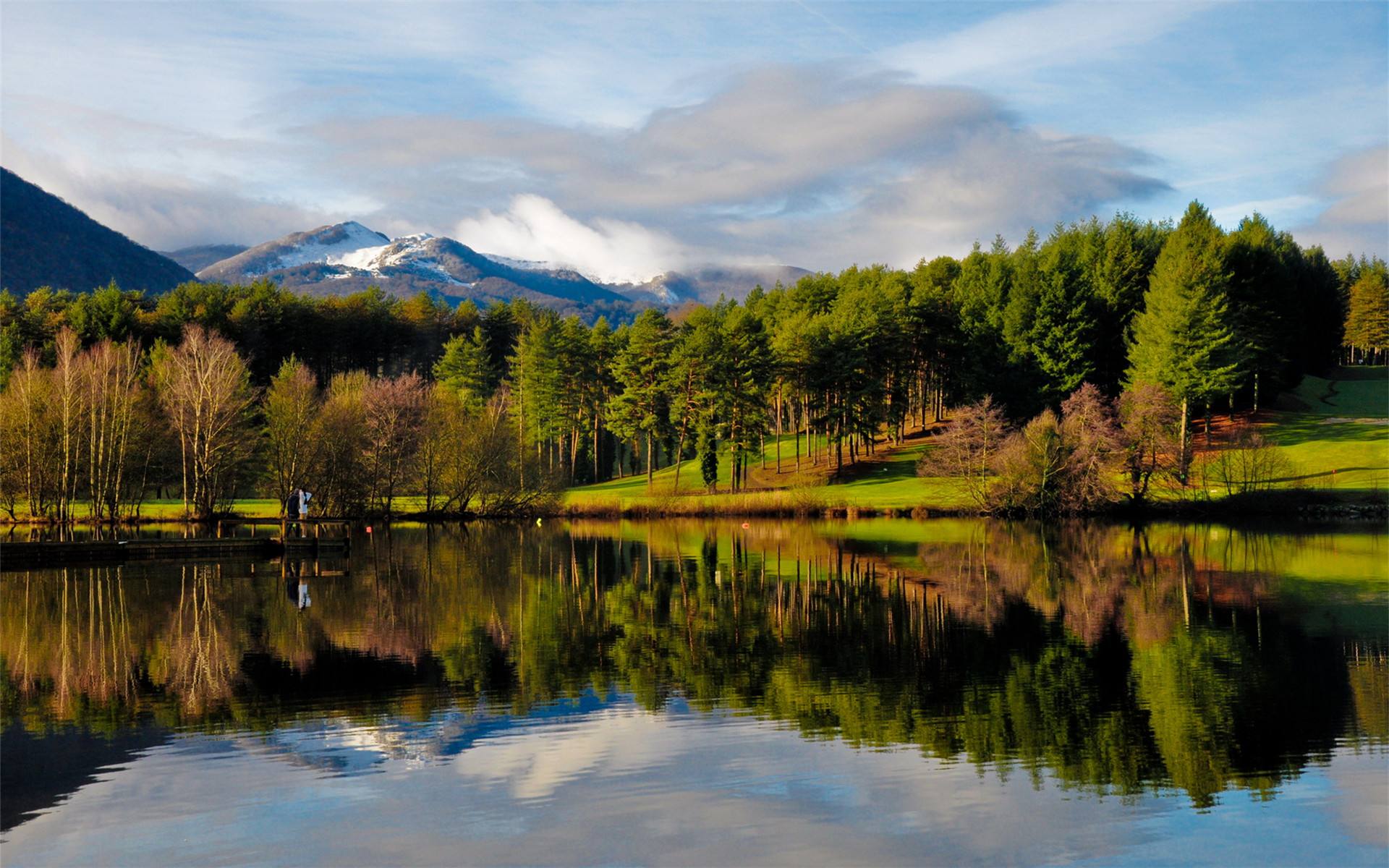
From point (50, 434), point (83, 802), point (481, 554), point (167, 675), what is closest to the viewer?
point (83, 802)

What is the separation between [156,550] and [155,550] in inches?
1.3

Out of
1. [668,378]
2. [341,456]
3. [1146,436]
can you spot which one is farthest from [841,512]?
[341,456]

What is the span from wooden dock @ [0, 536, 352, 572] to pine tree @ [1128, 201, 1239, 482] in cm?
5889

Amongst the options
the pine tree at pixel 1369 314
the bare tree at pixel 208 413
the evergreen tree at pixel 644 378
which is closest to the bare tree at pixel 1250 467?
the evergreen tree at pixel 644 378

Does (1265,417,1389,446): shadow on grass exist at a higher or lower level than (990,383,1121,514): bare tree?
higher

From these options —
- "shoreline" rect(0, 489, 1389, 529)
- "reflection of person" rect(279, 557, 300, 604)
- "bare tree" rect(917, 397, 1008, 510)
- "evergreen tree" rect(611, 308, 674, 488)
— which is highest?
"evergreen tree" rect(611, 308, 674, 488)

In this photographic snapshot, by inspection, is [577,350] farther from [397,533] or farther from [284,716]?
[284,716]

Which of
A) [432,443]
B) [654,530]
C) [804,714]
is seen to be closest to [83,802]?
[804,714]

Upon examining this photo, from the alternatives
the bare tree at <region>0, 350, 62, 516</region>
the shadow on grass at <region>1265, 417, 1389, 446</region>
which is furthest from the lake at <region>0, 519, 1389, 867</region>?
the shadow on grass at <region>1265, 417, 1389, 446</region>

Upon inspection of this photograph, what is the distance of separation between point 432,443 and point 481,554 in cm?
2912

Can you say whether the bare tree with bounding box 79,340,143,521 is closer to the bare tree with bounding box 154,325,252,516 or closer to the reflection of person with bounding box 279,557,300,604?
the bare tree with bounding box 154,325,252,516

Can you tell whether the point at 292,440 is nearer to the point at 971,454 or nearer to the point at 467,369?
the point at 467,369

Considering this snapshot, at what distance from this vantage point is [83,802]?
13.6 metres

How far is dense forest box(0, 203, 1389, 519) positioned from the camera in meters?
66.1
